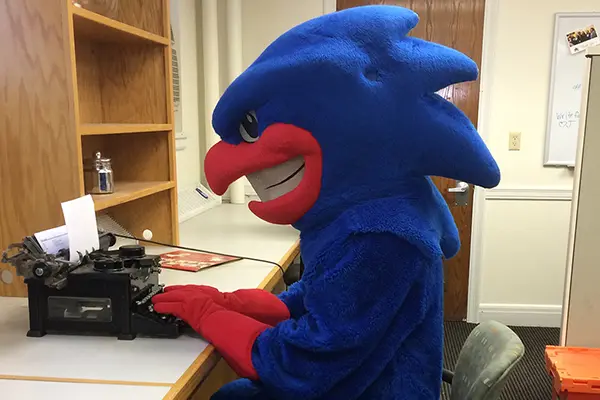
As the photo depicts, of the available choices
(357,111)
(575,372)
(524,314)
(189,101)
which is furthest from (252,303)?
(524,314)

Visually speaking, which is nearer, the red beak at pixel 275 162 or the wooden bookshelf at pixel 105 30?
the red beak at pixel 275 162

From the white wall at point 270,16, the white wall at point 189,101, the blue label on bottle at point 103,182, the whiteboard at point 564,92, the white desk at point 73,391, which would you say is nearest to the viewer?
the white desk at point 73,391

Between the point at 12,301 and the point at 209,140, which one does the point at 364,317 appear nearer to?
the point at 12,301

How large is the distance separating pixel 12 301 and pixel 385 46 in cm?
112

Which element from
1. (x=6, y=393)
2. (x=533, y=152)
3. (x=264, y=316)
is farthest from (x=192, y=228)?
(x=533, y=152)

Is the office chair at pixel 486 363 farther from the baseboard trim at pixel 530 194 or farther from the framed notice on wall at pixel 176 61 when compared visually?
the baseboard trim at pixel 530 194

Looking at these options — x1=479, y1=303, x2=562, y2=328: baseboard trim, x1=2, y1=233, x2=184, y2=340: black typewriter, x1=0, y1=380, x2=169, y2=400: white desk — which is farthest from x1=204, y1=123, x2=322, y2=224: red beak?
x1=479, y1=303, x2=562, y2=328: baseboard trim

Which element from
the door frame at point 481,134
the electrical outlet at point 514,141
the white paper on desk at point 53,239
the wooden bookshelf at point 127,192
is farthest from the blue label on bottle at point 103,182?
the electrical outlet at point 514,141

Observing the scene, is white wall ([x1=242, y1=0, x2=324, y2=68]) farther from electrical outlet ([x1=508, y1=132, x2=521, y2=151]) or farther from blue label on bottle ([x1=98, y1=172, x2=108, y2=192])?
blue label on bottle ([x1=98, y1=172, x2=108, y2=192])

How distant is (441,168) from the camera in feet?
3.48

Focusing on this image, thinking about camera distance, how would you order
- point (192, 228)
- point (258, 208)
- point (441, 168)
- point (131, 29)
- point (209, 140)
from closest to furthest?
point (441, 168) → point (258, 208) → point (131, 29) → point (192, 228) → point (209, 140)

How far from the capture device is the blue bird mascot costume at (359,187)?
101cm

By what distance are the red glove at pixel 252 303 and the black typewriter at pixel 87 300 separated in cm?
9

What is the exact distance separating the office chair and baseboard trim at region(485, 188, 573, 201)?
1953 millimetres
